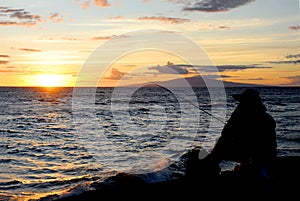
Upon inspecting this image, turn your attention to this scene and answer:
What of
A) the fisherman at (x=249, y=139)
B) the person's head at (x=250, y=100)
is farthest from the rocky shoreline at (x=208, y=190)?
the person's head at (x=250, y=100)

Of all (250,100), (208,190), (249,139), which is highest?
(250,100)

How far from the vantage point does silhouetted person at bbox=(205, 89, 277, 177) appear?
6.25 m

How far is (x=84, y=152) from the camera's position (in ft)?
63.8

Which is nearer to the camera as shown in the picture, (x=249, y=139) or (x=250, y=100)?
(x=249, y=139)

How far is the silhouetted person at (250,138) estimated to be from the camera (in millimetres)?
6246

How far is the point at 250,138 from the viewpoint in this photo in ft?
20.5

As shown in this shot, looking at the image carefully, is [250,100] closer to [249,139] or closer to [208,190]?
[249,139]

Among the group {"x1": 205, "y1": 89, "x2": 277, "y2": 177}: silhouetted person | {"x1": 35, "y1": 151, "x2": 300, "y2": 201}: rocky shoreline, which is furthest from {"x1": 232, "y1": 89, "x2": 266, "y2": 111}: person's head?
{"x1": 35, "y1": 151, "x2": 300, "y2": 201}: rocky shoreline

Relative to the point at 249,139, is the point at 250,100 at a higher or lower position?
higher

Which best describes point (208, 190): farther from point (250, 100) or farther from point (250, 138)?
point (250, 100)

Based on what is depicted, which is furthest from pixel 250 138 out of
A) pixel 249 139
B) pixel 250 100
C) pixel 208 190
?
pixel 208 190

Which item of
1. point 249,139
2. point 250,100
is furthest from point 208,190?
point 250,100

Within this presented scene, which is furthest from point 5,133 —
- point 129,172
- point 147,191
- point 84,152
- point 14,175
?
point 147,191

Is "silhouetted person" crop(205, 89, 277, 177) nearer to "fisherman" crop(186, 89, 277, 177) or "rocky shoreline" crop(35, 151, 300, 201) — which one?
"fisherman" crop(186, 89, 277, 177)
